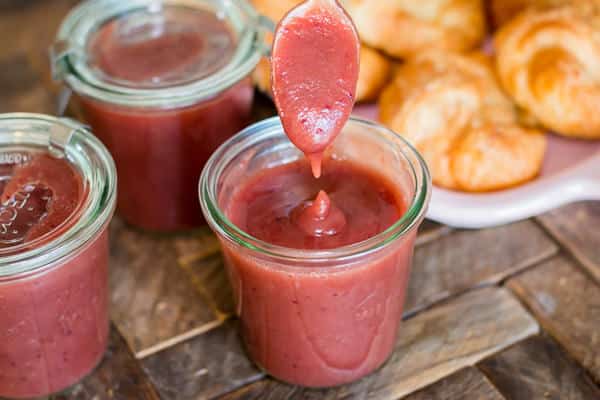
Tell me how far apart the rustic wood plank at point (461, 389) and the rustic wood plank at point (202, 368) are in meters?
0.28

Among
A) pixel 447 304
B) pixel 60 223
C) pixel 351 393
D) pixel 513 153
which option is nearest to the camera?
pixel 60 223

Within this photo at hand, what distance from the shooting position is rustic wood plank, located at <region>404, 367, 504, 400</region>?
132cm

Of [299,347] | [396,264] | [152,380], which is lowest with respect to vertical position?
[152,380]

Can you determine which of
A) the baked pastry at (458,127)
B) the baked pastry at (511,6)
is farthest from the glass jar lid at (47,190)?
the baked pastry at (511,6)

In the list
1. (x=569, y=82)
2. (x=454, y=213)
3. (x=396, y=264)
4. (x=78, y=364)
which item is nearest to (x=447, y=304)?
(x=454, y=213)

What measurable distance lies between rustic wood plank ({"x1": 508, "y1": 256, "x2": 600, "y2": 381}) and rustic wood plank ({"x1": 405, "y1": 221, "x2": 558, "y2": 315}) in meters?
0.04

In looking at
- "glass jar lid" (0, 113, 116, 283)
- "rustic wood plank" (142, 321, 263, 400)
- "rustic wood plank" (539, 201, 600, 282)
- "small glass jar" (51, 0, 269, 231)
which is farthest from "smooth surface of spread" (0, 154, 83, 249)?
"rustic wood plank" (539, 201, 600, 282)

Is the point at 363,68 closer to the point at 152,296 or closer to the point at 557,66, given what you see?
the point at 557,66

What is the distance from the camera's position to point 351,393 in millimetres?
1341

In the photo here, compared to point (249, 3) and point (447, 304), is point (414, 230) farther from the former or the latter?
point (249, 3)

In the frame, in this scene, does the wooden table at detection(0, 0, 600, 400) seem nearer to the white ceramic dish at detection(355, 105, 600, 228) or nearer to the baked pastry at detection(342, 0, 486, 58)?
the white ceramic dish at detection(355, 105, 600, 228)

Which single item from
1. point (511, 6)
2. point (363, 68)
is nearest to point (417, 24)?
point (363, 68)

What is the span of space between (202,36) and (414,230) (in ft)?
2.24

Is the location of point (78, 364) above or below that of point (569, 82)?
below
